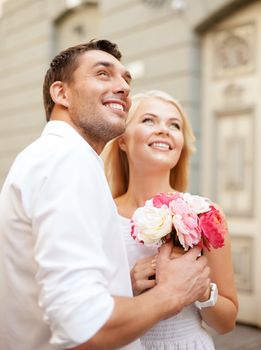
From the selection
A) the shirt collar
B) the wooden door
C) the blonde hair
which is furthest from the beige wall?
the shirt collar

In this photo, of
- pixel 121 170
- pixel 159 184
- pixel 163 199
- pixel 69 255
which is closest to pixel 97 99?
pixel 163 199

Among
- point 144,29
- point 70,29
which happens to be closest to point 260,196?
point 144,29

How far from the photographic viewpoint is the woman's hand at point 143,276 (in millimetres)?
1731

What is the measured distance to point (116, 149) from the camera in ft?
8.59

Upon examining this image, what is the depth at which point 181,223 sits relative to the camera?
5.51 feet

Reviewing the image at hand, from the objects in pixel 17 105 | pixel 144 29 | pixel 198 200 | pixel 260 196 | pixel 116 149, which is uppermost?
pixel 144 29

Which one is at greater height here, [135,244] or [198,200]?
[198,200]

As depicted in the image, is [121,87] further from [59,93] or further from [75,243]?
[75,243]

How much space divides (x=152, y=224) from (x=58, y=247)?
0.61 metres

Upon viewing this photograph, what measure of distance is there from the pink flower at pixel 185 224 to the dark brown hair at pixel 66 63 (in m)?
0.59

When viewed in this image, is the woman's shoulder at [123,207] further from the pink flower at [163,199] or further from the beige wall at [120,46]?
the beige wall at [120,46]

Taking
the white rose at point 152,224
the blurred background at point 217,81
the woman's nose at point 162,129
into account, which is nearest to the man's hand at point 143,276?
the white rose at point 152,224

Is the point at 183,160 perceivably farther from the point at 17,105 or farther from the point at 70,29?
the point at 17,105

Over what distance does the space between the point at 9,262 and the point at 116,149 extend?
4.39 ft
